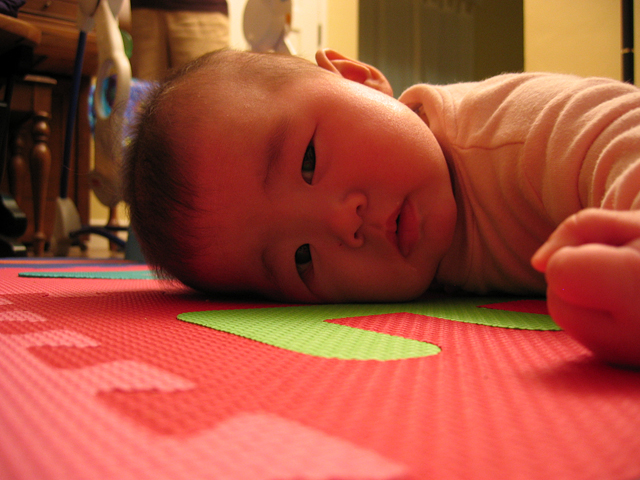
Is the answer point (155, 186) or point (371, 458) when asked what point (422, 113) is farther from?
point (371, 458)

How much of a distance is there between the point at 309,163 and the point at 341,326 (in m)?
0.23

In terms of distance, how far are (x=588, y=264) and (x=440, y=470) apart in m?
0.15

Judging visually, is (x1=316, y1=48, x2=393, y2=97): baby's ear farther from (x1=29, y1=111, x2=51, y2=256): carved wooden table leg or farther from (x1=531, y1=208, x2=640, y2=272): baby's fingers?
(x1=29, y1=111, x2=51, y2=256): carved wooden table leg

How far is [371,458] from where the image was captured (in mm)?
185

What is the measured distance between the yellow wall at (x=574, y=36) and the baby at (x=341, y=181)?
71.0 inches

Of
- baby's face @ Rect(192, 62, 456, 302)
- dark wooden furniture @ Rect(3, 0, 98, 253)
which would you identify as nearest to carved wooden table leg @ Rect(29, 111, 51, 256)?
dark wooden furniture @ Rect(3, 0, 98, 253)

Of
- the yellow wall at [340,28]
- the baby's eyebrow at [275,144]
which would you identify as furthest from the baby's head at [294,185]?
the yellow wall at [340,28]

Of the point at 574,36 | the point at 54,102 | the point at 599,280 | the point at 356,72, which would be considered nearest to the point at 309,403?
the point at 599,280

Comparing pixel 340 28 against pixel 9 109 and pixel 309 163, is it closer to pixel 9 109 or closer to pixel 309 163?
pixel 9 109

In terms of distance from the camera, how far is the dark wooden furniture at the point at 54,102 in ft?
7.86

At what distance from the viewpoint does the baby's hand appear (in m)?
0.28

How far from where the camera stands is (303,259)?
665mm

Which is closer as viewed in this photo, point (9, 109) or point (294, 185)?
point (294, 185)

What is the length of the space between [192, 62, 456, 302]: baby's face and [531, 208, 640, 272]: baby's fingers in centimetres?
31
